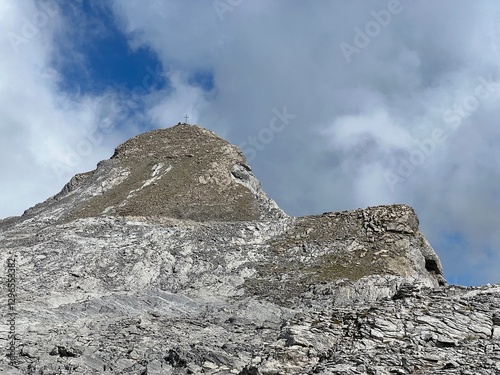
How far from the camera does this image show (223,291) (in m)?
43.4

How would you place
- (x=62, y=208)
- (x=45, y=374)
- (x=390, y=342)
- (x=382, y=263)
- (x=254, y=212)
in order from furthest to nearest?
(x=62, y=208)
(x=254, y=212)
(x=382, y=263)
(x=45, y=374)
(x=390, y=342)

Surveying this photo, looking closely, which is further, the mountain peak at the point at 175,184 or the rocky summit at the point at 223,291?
the mountain peak at the point at 175,184

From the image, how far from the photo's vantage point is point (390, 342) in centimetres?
2338

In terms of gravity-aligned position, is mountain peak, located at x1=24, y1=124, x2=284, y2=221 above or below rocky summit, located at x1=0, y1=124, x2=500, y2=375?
above

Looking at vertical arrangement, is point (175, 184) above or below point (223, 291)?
above

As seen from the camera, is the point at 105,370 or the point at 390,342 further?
the point at 105,370

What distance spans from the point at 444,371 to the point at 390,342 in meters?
3.09

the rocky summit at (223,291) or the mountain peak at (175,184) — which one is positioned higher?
the mountain peak at (175,184)

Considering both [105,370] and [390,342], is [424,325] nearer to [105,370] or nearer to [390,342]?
[390,342]

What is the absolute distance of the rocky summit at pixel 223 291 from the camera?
24125 mm

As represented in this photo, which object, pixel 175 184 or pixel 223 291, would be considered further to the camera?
pixel 175 184

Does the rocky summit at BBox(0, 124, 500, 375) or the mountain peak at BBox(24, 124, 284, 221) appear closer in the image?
the rocky summit at BBox(0, 124, 500, 375)

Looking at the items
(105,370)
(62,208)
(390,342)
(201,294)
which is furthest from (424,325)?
(62,208)

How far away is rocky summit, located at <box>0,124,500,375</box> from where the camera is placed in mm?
24125
